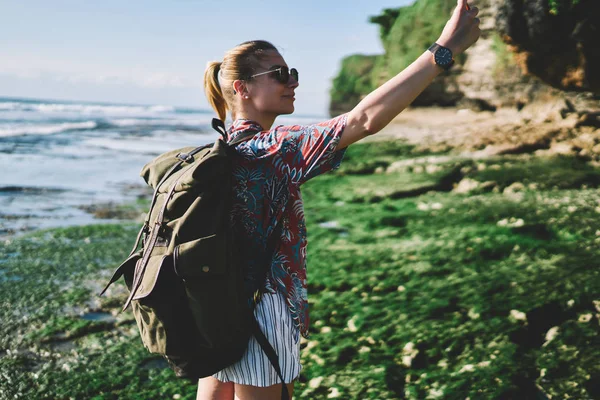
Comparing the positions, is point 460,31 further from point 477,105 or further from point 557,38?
point 477,105

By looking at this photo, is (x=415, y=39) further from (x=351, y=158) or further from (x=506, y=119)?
(x=351, y=158)

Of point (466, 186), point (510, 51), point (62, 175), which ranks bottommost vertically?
point (62, 175)

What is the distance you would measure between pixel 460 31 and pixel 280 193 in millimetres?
926

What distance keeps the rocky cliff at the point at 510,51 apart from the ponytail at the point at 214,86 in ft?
26.9

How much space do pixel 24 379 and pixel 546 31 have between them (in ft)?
34.3

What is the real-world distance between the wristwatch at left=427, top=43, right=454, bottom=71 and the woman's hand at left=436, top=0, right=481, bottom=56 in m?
0.02

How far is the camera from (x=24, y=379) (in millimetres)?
4668

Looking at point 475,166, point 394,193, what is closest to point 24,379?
point 394,193

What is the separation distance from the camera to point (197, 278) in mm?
2062

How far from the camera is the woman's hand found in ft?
6.94

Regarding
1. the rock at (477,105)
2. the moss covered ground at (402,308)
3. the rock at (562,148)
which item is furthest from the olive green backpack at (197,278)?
the rock at (477,105)

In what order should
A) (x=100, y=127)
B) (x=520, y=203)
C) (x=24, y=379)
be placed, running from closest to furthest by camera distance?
(x=24, y=379)
(x=520, y=203)
(x=100, y=127)

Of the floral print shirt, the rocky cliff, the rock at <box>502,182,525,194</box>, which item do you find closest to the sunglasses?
the floral print shirt

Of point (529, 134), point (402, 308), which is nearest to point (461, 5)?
point (402, 308)
